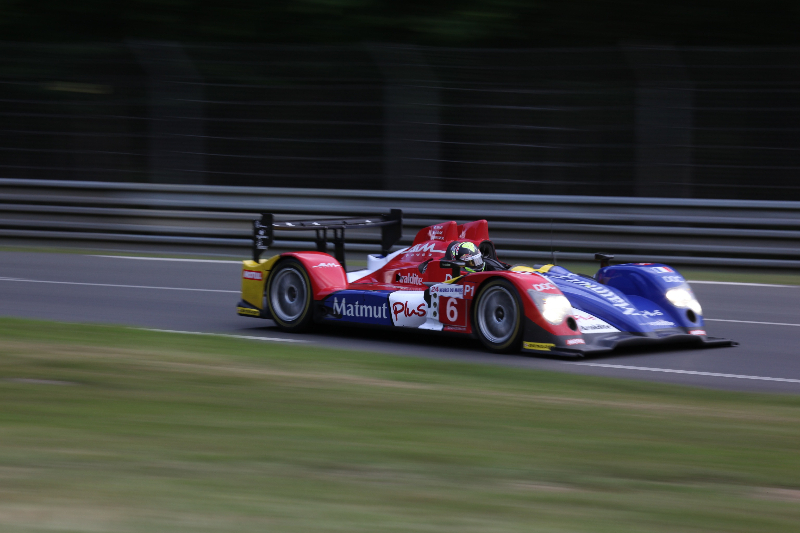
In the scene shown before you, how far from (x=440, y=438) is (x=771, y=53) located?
8.66m

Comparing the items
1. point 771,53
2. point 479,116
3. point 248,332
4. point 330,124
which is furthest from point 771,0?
point 248,332

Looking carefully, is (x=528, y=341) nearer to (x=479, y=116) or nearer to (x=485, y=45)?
(x=479, y=116)

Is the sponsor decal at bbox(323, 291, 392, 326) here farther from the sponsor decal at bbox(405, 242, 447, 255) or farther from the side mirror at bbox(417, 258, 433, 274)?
the sponsor decal at bbox(405, 242, 447, 255)

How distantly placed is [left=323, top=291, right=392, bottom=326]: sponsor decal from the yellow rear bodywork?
757 millimetres

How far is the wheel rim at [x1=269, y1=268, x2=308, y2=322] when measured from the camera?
30.3ft

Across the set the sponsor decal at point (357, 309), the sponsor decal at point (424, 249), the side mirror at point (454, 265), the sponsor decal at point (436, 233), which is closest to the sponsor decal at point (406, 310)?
the sponsor decal at point (357, 309)

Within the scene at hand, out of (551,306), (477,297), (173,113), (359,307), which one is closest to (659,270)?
(551,306)

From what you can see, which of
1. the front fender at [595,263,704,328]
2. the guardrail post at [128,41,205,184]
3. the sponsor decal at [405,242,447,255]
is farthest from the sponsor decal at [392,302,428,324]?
the guardrail post at [128,41,205,184]

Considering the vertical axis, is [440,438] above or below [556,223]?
below

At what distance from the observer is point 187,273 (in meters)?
12.7

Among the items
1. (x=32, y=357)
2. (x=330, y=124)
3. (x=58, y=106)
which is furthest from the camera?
(x=58, y=106)

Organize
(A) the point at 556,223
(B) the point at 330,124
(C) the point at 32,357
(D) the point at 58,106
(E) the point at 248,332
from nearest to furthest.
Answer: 1. (C) the point at 32,357
2. (E) the point at 248,332
3. (A) the point at 556,223
4. (B) the point at 330,124
5. (D) the point at 58,106

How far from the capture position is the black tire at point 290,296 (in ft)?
30.0

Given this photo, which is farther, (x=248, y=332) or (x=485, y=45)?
(x=485, y=45)
